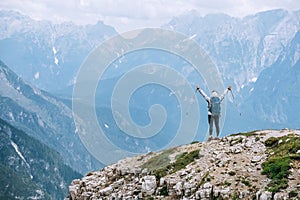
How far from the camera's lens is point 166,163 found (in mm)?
40625

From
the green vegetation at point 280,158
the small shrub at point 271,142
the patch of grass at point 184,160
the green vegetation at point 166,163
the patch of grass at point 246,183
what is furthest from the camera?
the small shrub at point 271,142

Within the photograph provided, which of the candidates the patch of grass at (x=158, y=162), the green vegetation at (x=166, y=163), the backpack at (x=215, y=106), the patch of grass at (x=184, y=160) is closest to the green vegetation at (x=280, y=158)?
the backpack at (x=215, y=106)

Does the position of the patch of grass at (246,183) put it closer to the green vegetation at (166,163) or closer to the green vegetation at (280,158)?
the green vegetation at (280,158)

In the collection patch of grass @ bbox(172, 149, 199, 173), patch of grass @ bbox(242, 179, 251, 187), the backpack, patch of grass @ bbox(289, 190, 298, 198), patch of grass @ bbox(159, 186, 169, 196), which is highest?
the backpack

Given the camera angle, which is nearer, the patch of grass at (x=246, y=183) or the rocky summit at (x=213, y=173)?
the rocky summit at (x=213, y=173)

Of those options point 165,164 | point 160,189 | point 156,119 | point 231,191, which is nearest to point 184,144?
point 156,119

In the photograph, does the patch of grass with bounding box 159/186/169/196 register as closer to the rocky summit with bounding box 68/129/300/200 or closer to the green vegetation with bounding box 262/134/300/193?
the rocky summit with bounding box 68/129/300/200

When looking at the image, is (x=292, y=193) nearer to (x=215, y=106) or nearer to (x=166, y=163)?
(x=166, y=163)

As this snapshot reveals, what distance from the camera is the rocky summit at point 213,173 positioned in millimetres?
32375

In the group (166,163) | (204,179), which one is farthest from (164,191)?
(166,163)

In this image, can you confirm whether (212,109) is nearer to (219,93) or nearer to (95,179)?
(219,93)

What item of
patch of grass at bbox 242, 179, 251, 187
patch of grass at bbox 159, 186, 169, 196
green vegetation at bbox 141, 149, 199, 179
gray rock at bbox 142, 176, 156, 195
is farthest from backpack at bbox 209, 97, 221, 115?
patch of grass at bbox 242, 179, 251, 187

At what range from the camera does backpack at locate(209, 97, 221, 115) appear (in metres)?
42.3

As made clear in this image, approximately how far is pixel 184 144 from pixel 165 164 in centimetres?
735
